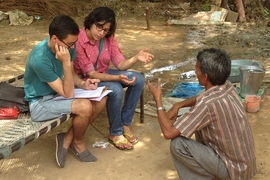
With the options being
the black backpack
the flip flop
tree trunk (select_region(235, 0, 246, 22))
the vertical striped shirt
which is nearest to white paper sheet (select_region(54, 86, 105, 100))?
the black backpack

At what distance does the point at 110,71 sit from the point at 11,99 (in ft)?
3.59

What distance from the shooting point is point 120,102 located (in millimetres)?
3590

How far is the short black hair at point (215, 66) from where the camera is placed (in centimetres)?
275

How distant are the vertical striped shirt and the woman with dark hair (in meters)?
0.99

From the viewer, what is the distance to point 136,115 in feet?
14.7

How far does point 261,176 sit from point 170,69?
10.1 feet

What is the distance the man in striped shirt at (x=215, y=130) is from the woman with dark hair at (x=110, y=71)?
2.58 feet

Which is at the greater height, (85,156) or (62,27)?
(62,27)

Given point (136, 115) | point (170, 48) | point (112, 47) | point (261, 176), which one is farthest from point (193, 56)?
point (261, 176)

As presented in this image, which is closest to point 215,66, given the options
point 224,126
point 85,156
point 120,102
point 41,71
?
point 224,126

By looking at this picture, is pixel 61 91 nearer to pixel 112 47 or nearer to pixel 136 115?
pixel 112 47

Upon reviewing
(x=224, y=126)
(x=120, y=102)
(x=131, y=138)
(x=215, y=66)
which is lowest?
(x=131, y=138)

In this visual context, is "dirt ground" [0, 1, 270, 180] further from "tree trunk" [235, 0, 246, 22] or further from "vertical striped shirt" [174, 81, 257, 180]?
"vertical striped shirt" [174, 81, 257, 180]

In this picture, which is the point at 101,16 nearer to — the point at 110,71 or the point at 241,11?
the point at 110,71
